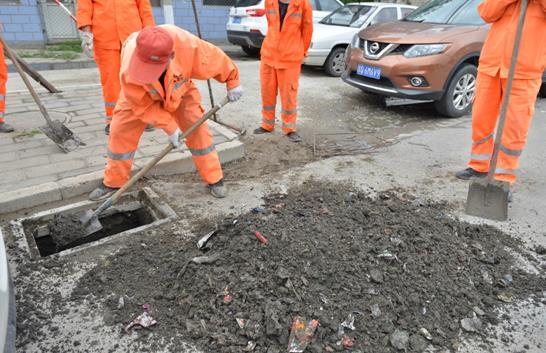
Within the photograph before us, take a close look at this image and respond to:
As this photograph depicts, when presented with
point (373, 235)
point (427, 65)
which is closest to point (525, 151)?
point (427, 65)

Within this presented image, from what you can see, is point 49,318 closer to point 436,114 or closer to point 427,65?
point 427,65

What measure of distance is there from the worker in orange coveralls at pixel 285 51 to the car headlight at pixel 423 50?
1.58m

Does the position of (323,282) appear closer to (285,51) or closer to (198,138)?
(198,138)

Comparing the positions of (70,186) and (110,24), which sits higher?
(110,24)

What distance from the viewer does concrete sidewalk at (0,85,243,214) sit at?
345 cm

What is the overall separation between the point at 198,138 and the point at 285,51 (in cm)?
191

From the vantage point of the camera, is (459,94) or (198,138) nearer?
(198,138)

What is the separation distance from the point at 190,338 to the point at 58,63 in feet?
28.2

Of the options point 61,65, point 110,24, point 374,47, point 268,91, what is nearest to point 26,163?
point 110,24

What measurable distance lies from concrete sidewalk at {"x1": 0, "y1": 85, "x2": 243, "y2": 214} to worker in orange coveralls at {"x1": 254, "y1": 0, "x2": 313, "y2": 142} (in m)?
0.80

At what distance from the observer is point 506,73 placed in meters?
3.43

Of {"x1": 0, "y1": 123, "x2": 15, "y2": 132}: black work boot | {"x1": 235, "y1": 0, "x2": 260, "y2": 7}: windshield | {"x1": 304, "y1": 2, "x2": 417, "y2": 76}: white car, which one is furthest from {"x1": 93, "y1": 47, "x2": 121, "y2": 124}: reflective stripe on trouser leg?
{"x1": 235, "y1": 0, "x2": 260, "y2": 7}: windshield

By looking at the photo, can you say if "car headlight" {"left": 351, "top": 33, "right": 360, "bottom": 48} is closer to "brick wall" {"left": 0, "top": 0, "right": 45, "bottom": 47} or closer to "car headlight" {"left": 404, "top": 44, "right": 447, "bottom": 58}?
"car headlight" {"left": 404, "top": 44, "right": 447, "bottom": 58}

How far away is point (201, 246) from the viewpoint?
2.83m
